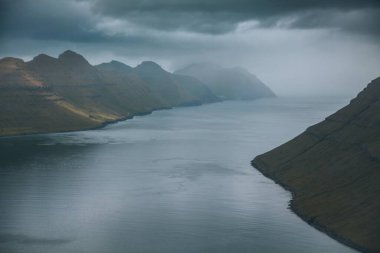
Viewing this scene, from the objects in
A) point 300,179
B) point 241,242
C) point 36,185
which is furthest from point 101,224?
point 300,179

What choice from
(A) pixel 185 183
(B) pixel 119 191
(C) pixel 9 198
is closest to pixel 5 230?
(C) pixel 9 198

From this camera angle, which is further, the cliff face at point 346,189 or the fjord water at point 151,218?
the cliff face at point 346,189

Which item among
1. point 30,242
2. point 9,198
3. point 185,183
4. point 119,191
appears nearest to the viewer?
point 30,242

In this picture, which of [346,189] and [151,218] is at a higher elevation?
[346,189]

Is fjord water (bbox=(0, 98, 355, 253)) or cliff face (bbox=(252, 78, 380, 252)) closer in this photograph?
fjord water (bbox=(0, 98, 355, 253))

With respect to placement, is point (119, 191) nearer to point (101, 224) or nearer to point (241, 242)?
point (101, 224)

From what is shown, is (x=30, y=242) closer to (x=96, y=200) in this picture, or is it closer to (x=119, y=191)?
(x=96, y=200)

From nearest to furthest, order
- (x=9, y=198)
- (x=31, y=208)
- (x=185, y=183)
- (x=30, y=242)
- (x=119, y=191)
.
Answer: (x=30, y=242) → (x=31, y=208) → (x=9, y=198) → (x=119, y=191) → (x=185, y=183)

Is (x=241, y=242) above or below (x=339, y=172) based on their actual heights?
below

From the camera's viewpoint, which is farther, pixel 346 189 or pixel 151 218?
pixel 346 189

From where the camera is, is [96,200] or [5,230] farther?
[96,200]
